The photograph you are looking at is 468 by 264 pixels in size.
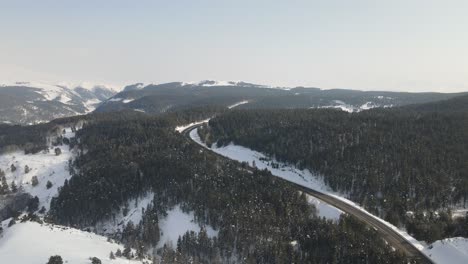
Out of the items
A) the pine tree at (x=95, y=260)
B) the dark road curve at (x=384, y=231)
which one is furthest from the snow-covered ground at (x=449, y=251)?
the pine tree at (x=95, y=260)

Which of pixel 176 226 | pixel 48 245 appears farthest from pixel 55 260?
pixel 176 226

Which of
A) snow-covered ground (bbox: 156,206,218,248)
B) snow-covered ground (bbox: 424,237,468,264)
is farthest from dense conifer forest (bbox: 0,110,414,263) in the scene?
snow-covered ground (bbox: 424,237,468,264)

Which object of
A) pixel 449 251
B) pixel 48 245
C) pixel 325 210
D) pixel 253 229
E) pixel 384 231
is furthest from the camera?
pixel 325 210

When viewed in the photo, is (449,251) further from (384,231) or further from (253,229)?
(253,229)

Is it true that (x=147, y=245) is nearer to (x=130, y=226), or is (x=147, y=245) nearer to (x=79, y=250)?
(x=130, y=226)

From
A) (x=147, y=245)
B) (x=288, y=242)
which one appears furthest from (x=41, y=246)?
(x=288, y=242)

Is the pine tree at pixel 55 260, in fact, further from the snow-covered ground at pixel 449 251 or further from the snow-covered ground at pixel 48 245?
the snow-covered ground at pixel 449 251

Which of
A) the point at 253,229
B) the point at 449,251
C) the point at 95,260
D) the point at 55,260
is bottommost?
the point at 253,229
